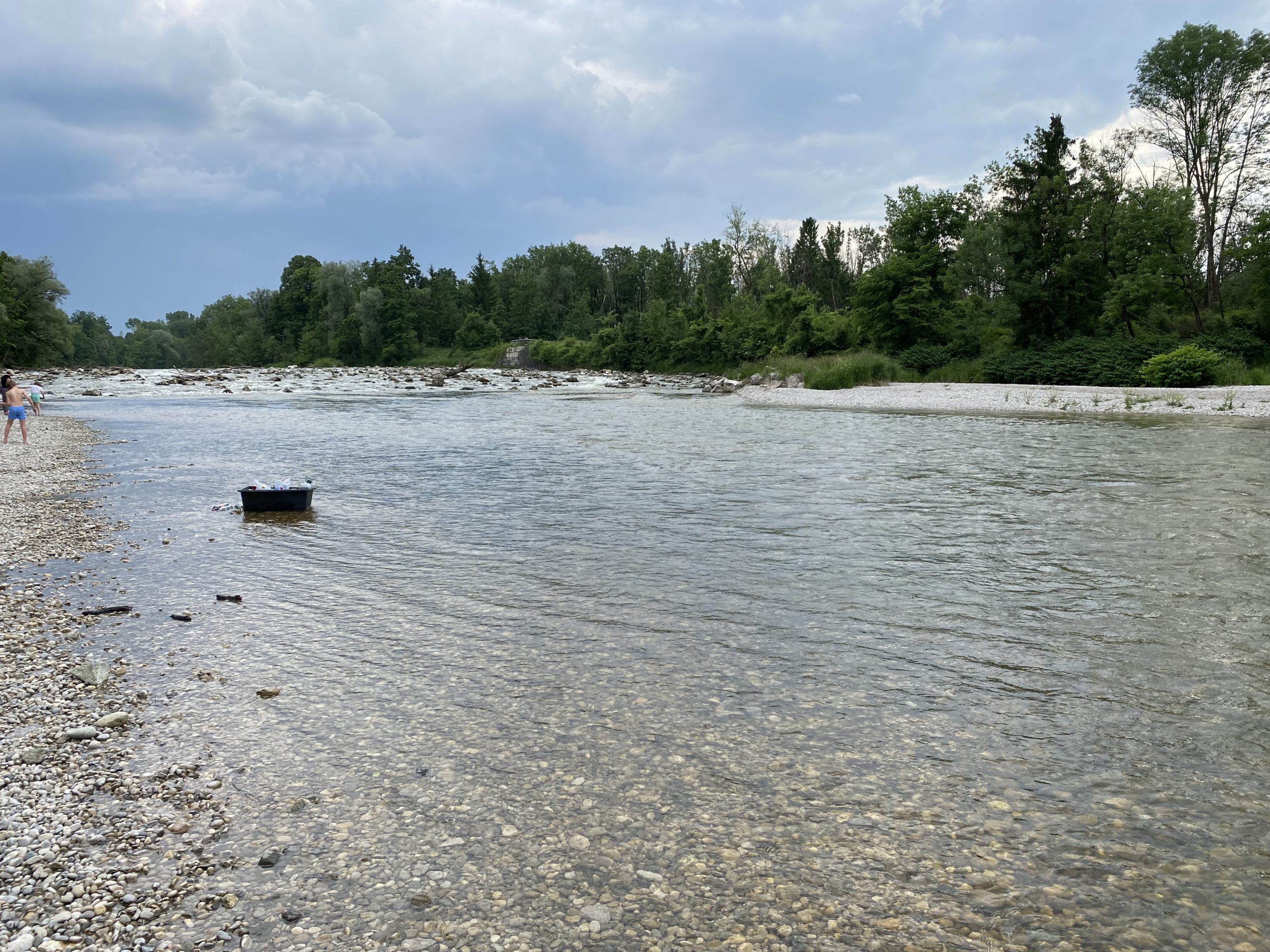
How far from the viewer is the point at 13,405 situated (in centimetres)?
2530

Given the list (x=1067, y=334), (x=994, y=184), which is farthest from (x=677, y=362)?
(x=1067, y=334)

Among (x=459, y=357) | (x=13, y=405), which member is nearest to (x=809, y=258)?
(x=459, y=357)

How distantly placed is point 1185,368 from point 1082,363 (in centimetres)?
516

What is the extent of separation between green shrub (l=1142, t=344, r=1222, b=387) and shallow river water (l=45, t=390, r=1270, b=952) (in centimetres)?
2863

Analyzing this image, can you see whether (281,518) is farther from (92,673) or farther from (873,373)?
(873,373)

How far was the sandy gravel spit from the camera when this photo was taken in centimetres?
3228

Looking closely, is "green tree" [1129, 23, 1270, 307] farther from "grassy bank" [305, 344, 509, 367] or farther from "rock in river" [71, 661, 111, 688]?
"grassy bank" [305, 344, 509, 367]

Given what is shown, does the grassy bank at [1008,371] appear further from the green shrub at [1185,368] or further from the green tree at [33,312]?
the green tree at [33,312]

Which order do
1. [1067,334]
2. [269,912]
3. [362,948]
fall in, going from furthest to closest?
1. [1067,334]
2. [269,912]
3. [362,948]

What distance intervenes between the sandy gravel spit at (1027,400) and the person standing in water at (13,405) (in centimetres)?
3209

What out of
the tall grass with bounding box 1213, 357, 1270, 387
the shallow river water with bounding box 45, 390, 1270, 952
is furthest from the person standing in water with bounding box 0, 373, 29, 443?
the tall grass with bounding box 1213, 357, 1270, 387

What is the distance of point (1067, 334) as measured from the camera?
48000 millimetres

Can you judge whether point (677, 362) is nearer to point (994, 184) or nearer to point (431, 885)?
point (994, 184)

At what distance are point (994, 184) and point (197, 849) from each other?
218 ft
